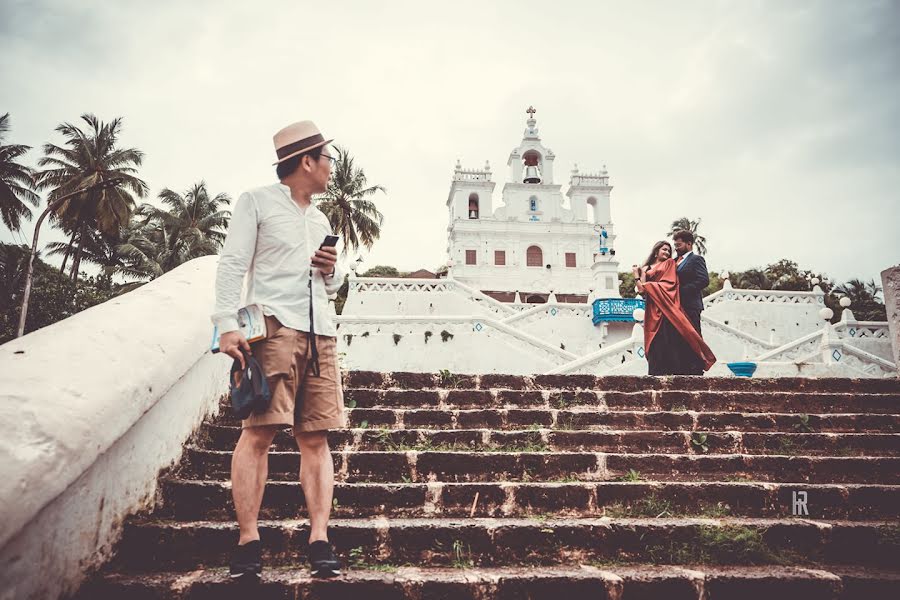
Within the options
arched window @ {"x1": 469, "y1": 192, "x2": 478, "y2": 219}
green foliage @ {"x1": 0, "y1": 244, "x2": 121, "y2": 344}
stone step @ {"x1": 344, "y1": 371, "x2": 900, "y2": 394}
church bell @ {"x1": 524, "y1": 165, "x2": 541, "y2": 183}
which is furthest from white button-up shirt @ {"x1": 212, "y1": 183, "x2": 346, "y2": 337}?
church bell @ {"x1": 524, "y1": 165, "x2": 541, "y2": 183}

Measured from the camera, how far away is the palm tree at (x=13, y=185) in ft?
78.2

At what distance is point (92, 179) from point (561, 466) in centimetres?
3040

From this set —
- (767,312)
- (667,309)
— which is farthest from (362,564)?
(767,312)

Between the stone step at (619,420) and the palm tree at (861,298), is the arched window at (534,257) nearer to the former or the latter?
the palm tree at (861,298)

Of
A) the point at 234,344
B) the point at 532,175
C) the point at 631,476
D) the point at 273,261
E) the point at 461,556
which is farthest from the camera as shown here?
the point at 532,175

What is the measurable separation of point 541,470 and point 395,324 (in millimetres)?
9605

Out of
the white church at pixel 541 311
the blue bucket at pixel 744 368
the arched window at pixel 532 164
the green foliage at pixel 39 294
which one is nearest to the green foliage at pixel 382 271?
the white church at pixel 541 311

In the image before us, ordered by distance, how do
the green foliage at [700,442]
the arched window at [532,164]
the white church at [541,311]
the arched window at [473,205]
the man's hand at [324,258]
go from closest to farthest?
1. the man's hand at [324,258]
2. the green foliage at [700,442]
3. the white church at [541,311]
4. the arched window at [473,205]
5. the arched window at [532,164]

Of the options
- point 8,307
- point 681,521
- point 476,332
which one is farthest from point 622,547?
point 8,307

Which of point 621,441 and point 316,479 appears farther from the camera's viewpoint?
point 621,441

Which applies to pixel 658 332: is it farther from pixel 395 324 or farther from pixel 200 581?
pixel 395 324

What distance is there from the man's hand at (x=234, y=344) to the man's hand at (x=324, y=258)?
1.56ft

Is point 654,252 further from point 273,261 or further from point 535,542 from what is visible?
point 273,261

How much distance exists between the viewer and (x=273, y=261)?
2445 millimetres
